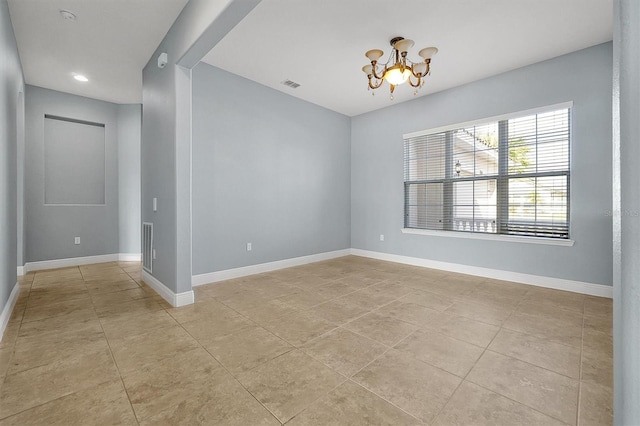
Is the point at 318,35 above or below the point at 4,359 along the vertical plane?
above

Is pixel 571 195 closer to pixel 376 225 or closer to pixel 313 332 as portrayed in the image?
pixel 376 225

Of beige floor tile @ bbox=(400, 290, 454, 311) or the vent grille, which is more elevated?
the vent grille

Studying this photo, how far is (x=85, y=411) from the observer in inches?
56.9

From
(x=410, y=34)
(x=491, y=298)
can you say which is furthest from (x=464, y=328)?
(x=410, y=34)

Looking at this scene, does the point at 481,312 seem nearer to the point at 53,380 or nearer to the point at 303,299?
the point at 303,299

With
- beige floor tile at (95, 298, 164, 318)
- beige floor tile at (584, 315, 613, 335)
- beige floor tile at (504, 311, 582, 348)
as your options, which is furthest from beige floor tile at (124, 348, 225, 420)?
beige floor tile at (584, 315, 613, 335)

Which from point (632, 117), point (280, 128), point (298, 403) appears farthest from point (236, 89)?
point (632, 117)

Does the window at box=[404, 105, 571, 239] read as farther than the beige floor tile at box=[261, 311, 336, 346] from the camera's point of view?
Yes

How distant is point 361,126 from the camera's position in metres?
5.82

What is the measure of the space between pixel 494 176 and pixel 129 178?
649cm

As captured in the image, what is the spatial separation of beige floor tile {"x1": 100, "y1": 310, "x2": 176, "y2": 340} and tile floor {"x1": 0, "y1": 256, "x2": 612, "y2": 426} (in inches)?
0.7

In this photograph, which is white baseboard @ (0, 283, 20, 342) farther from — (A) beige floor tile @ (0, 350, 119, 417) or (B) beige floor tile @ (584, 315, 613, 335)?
(B) beige floor tile @ (584, 315, 613, 335)

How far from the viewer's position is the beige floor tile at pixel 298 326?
2.27 metres

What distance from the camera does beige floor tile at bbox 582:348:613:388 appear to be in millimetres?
1723
